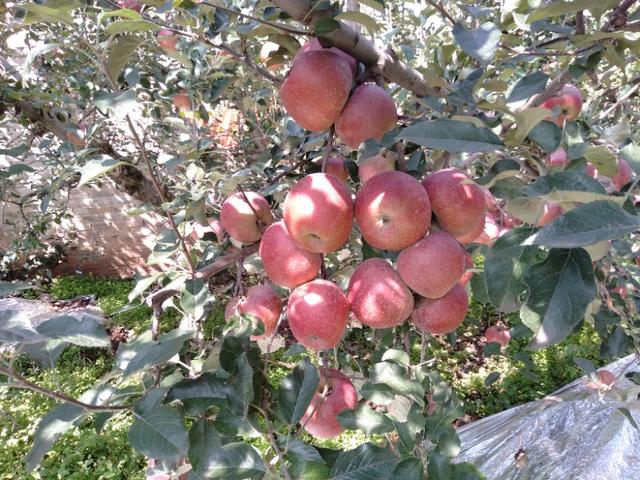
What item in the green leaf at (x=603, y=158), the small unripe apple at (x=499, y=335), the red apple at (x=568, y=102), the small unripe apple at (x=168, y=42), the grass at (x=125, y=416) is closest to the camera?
the green leaf at (x=603, y=158)

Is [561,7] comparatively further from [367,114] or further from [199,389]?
[199,389]

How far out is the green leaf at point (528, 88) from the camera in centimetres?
72

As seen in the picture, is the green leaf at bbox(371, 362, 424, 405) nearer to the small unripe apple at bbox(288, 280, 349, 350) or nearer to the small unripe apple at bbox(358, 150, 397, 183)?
the small unripe apple at bbox(288, 280, 349, 350)

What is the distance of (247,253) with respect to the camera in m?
0.96

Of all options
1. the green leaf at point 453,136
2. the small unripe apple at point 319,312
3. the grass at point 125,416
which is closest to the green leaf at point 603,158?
the green leaf at point 453,136

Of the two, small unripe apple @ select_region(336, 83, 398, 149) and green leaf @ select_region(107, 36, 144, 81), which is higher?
green leaf @ select_region(107, 36, 144, 81)

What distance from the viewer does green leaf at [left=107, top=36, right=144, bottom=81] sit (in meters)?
0.71

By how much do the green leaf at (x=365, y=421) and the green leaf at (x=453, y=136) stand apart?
0.43 meters

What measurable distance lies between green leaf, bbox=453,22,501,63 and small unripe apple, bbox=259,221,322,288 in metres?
0.37

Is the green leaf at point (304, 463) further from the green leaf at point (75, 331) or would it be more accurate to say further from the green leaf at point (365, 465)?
the green leaf at point (75, 331)

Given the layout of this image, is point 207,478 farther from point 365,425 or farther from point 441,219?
point 441,219

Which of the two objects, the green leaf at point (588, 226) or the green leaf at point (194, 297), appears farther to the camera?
the green leaf at point (194, 297)

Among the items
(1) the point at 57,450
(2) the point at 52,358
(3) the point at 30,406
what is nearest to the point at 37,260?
(3) the point at 30,406

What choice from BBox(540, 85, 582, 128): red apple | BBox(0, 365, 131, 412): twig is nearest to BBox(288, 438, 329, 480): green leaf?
BBox(0, 365, 131, 412): twig
